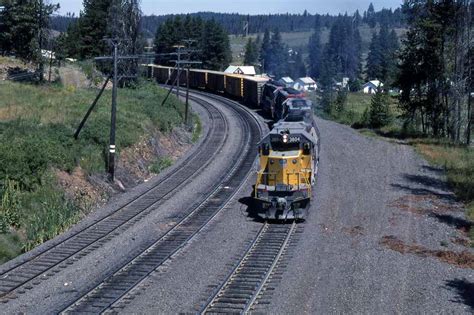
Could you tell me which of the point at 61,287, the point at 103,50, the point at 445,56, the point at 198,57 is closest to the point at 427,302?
the point at 61,287

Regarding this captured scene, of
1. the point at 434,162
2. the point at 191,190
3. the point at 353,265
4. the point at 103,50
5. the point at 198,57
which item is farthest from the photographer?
the point at 198,57

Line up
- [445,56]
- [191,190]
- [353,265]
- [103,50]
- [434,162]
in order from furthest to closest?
1. [103,50]
2. [445,56]
3. [434,162]
4. [191,190]
5. [353,265]

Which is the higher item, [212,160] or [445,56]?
[445,56]

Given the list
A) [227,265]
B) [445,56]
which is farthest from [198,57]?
[227,265]

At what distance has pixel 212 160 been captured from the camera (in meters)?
37.4

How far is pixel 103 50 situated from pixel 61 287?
6293 centimetres

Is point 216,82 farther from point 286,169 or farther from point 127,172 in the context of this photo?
point 286,169

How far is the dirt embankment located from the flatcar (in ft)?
25.4

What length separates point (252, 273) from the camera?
1816 centimetres

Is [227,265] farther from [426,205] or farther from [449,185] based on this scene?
[449,185]

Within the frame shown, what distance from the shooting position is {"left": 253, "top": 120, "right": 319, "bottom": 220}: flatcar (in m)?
23.8

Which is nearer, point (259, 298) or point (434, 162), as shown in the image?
point (259, 298)

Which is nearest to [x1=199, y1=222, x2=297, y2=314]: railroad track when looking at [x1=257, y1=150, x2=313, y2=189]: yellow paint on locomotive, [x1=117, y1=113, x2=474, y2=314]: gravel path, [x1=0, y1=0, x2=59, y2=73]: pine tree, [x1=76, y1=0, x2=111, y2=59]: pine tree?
[x1=117, y1=113, x2=474, y2=314]: gravel path

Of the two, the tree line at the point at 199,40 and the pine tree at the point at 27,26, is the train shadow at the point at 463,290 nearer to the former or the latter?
the pine tree at the point at 27,26
